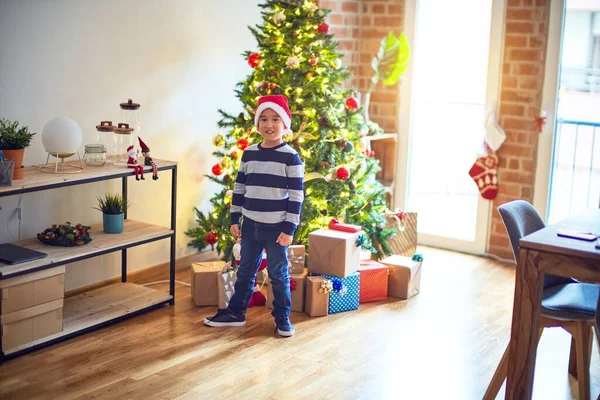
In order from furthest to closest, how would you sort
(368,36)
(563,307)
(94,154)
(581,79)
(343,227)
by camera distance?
(368,36) → (581,79) → (343,227) → (94,154) → (563,307)

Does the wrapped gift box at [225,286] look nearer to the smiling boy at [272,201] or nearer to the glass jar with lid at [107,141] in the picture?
the smiling boy at [272,201]

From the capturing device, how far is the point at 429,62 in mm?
5906

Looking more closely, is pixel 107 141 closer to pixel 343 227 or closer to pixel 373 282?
pixel 343 227

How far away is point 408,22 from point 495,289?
2.16 m

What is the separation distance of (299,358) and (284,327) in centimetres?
31

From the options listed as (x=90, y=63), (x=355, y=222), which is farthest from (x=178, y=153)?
(x=355, y=222)

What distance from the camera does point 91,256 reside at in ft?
12.7

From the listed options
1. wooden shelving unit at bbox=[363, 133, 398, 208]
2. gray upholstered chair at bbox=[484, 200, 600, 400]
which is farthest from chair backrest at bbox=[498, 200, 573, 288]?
wooden shelving unit at bbox=[363, 133, 398, 208]

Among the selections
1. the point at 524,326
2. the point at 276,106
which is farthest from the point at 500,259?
the point at 524,326

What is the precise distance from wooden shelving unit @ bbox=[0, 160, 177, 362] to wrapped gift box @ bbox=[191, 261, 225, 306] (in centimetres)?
13

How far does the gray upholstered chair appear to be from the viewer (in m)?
3.10

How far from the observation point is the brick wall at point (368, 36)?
19.4 feet

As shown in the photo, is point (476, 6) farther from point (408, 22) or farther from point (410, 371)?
point (410, 371)

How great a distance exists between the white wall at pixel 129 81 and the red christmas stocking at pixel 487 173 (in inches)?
70.5
